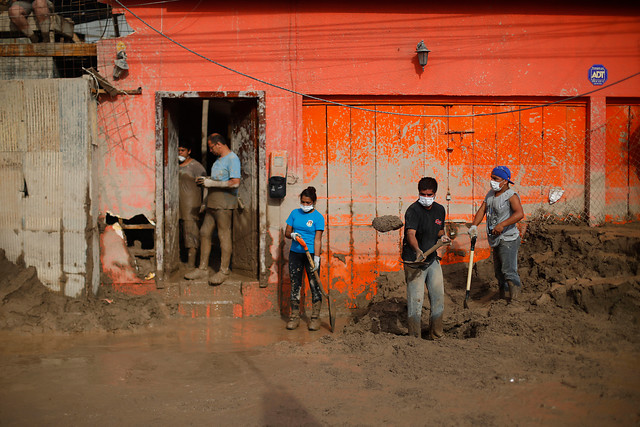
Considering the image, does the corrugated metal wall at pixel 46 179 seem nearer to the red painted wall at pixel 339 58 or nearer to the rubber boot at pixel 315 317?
the red painted wall at pixel 339 58

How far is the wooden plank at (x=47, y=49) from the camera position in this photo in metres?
8.37

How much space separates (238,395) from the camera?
5.15 m

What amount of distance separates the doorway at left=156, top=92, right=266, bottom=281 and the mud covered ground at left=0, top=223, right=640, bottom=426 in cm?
97

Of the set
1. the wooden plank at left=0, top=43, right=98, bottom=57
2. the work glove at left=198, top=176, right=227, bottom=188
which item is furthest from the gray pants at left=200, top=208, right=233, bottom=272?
the wooden plank at left=0, top=43, right=98, bottom=57

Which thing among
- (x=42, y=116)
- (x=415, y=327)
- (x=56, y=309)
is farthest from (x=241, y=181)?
(x=415, y=327)

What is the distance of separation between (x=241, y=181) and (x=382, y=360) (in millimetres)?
4143

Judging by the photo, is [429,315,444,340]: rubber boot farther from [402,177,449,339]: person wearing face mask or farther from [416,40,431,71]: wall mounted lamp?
[416,40,431,71]: wall mounted lamp

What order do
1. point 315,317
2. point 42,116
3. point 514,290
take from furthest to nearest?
1. point 42,116
2. point 315,317
3. point 514,290

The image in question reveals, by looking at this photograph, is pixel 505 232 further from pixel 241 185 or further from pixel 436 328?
pixel 241 185

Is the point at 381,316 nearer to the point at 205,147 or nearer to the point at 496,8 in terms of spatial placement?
the point at 496,8

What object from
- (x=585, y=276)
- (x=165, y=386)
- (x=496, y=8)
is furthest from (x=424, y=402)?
(x=496, y=8)

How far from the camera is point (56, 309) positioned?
771 cm

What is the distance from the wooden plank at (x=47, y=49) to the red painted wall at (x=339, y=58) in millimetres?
306

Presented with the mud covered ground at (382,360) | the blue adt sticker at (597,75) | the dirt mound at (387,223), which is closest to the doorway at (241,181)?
the mud covered ground at (382,360)
